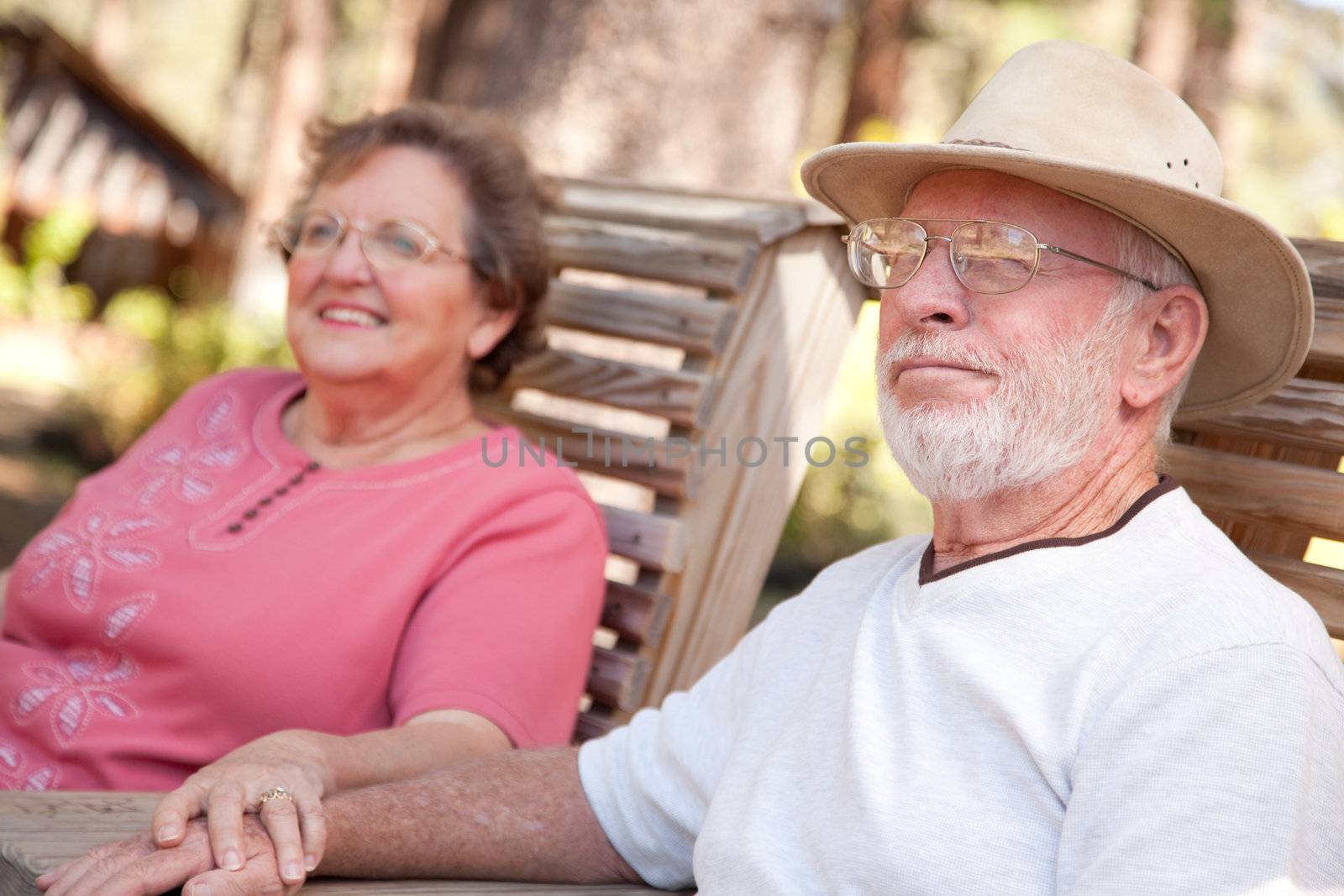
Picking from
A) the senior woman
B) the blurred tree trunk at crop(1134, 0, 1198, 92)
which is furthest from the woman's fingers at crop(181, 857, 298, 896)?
the blurred tree trunk at crop(1134, 0, 1198, 92)

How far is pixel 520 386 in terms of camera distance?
3.24 meters

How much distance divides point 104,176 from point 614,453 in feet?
59.4

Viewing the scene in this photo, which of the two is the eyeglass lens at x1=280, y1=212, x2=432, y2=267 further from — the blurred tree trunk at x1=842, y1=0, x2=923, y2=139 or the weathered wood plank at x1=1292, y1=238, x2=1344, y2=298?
the blurred tree trunk at x1=842, y1=0, x2=923, y2=139

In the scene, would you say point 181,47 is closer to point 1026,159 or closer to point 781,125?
point 781,125

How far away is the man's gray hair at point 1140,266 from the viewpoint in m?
1.80

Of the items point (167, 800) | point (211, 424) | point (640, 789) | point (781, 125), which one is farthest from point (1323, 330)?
point (781, 125)

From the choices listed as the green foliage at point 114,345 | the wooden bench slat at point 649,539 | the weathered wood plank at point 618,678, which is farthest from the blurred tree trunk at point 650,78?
the green foliage at point 114,345

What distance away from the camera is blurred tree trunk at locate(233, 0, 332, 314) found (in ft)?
43.8

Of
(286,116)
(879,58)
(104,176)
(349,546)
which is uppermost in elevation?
(879,58)

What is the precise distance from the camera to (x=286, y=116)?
14.5 meters

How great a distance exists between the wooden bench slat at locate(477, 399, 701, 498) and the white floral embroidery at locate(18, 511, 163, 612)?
0.86 meters

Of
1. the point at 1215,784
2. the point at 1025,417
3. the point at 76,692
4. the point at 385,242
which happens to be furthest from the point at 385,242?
the point at 1215,784

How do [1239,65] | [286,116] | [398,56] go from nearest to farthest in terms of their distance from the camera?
[1239,65] → [398,56] → [286,116]

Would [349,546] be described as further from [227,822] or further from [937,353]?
[937,353]
